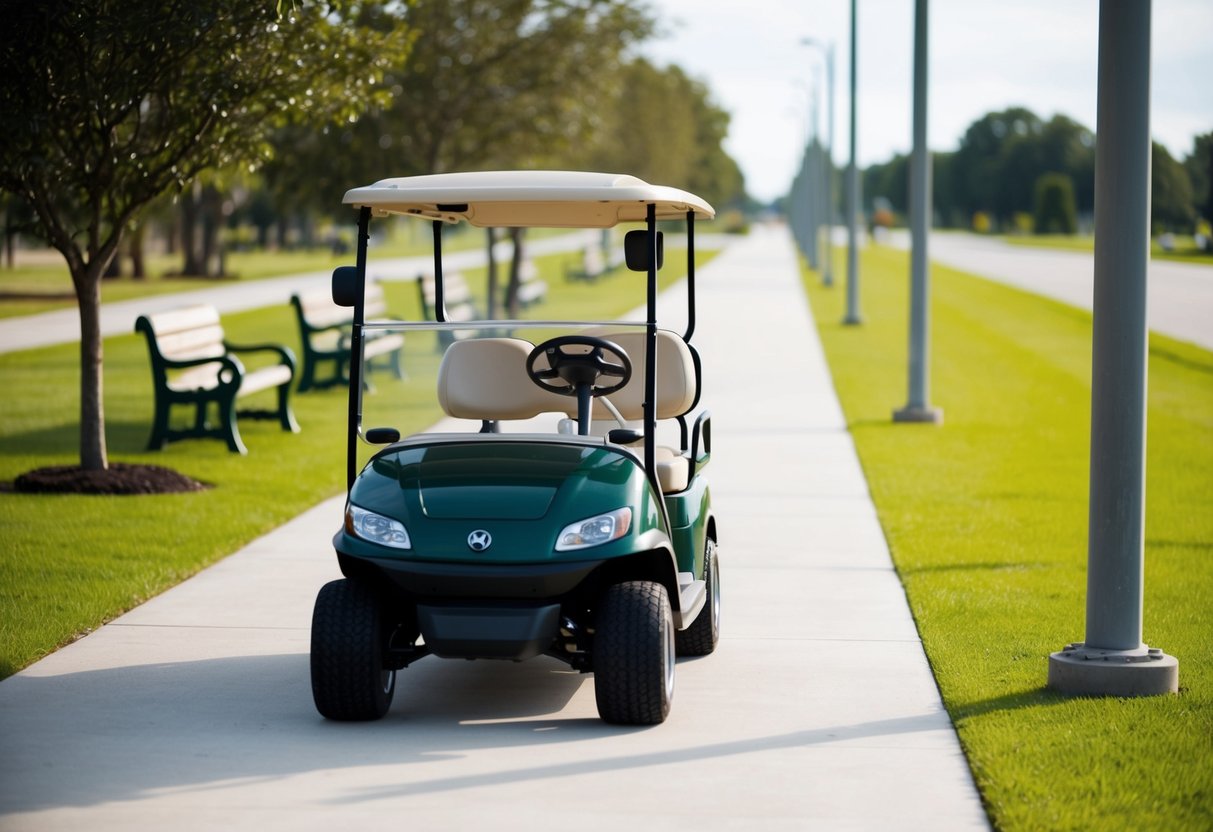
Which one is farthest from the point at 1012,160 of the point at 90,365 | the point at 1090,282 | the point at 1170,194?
the point at 90,365

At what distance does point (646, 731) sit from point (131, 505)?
5.26 m

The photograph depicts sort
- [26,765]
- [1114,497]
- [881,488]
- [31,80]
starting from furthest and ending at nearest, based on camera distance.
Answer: [881,488] < [31,80] < [1114,497] < [26,765]

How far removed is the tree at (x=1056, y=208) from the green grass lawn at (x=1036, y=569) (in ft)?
344

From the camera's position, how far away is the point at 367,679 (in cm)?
535

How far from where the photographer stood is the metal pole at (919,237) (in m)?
14.1

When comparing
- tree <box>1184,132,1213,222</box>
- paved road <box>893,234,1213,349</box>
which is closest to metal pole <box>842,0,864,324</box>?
paved road <box>893,234,1213,349</box>

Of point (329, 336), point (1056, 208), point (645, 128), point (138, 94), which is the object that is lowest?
point (329, 336)

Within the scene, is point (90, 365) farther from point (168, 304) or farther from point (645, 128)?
point (645, 128)

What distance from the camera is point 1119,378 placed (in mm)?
5750

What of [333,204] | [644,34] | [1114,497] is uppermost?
Result: [644,34]

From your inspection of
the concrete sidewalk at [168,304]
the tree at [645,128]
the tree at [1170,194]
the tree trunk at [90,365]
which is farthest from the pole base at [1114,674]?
the tree at [645,128]

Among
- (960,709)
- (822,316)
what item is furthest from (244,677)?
(822,316)

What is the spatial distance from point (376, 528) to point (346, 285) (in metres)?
0.93

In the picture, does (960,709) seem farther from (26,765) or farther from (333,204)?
(333,204)
